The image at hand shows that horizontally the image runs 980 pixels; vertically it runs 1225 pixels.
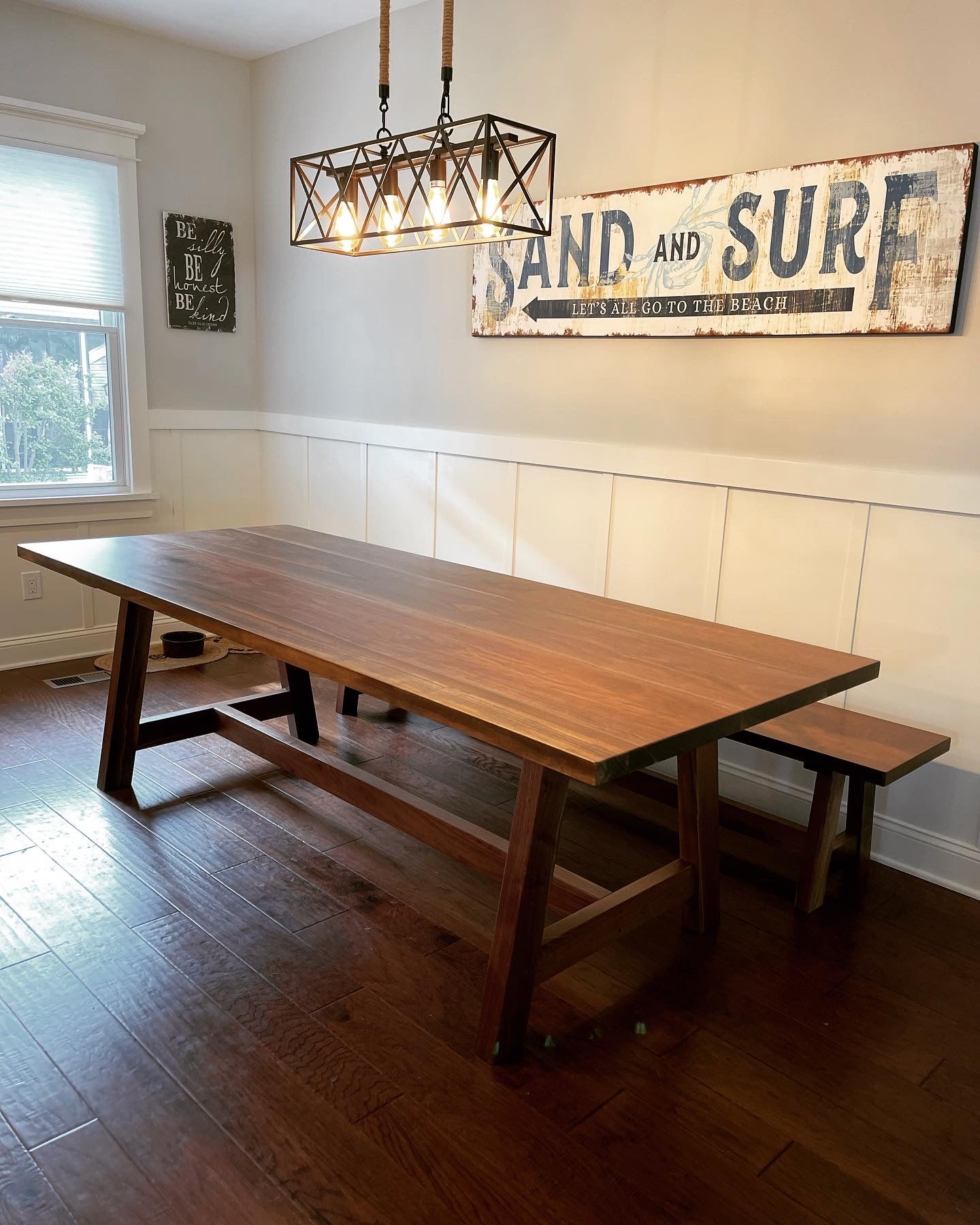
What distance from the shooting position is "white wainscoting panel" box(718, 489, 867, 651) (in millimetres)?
2686

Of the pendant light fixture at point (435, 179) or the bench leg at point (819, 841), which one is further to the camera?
the bench leg at point (819, 841)

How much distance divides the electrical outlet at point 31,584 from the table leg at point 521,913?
3175mm

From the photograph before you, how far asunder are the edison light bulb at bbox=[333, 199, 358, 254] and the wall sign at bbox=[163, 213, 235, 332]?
7.85ft

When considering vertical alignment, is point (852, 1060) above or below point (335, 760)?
below

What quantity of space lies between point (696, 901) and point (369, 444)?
2.65 meters

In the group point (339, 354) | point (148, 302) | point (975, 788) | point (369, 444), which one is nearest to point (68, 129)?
point (148, 302)

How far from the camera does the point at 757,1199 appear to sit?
1.54 m

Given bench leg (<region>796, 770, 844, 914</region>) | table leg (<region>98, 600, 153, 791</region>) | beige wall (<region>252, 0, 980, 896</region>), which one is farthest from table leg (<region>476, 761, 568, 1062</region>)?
table leg (<region>98, 600, 153, 791</region>)

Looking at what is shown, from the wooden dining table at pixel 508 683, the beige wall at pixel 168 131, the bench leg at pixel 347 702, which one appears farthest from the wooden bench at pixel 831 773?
the beige wall at pixel 168 131

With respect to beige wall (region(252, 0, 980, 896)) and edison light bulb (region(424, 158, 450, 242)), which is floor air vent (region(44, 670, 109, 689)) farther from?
edison light bulb (region(424, 158, 450, 242))

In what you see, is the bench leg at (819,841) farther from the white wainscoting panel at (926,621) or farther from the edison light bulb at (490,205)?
the edison light bulb at (490,205)

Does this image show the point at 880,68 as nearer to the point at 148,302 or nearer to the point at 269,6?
the point at 269,6

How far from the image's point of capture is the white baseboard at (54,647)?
4.15 metres

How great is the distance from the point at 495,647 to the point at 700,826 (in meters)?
0.69
